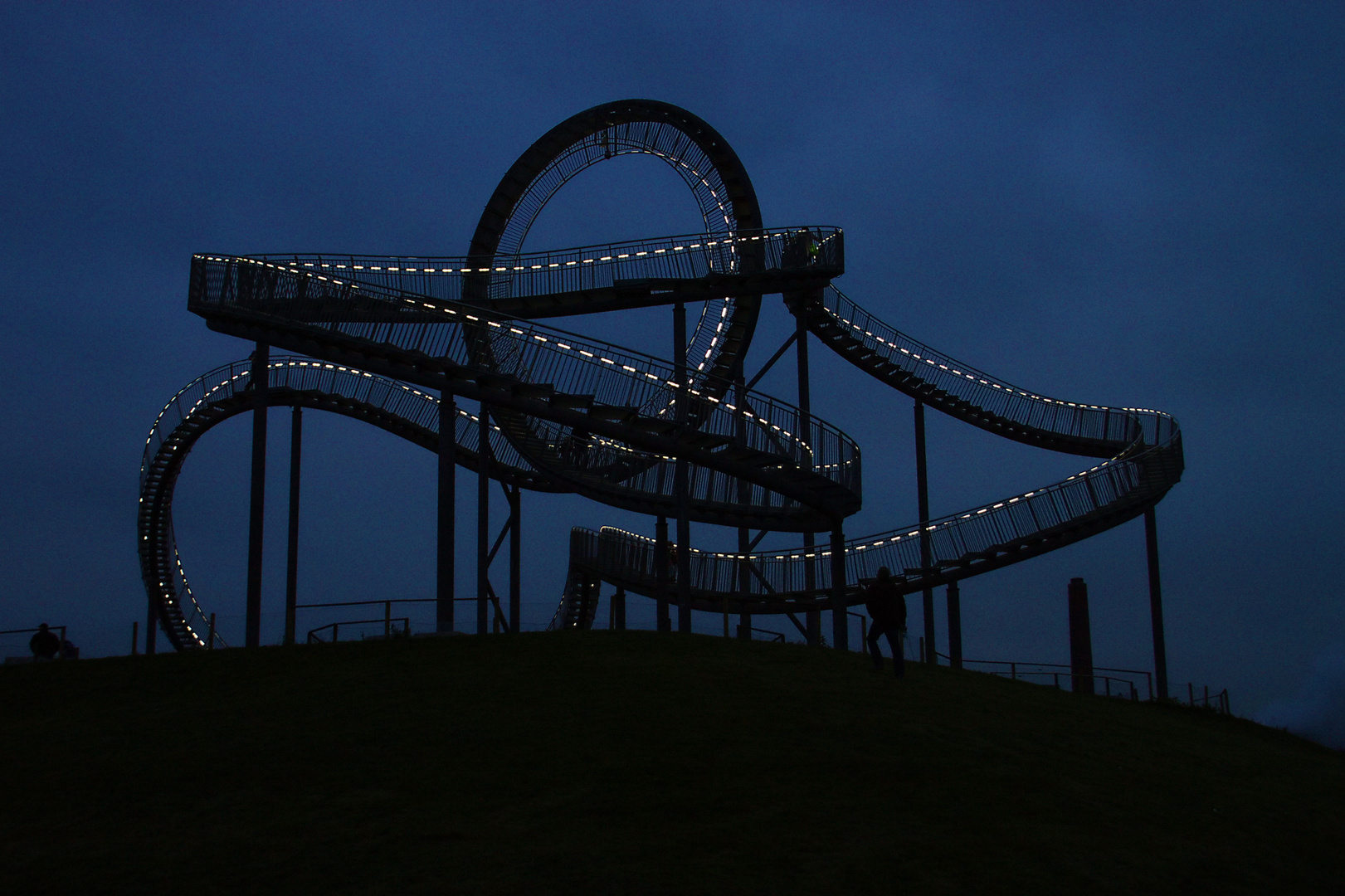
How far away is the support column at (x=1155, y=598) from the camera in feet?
104

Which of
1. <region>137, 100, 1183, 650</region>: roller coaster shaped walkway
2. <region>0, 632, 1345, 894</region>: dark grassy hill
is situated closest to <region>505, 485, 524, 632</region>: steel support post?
<region>137, 100, 1183, 650</region>: roller coaster shaped walkway

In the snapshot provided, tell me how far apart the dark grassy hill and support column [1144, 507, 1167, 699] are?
46.1 ft

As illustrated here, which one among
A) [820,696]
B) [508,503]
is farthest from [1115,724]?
[508,503]

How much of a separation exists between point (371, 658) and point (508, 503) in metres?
15.3

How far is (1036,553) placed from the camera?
29844 millimetres

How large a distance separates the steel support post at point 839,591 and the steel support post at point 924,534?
1.83m

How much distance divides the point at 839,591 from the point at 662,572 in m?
4.79

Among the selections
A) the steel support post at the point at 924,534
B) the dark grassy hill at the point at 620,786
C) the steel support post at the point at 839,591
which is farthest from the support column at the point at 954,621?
the dark grassy hill at the point at 620,786

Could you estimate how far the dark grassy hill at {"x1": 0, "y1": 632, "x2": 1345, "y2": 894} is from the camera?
947 cm

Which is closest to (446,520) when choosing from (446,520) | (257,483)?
(446,520)

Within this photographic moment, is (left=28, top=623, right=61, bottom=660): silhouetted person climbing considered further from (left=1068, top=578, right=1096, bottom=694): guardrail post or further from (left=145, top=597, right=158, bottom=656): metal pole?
(left=1068, top=578, right=1096, bottom=694): guardrail post

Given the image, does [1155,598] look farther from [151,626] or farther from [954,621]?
[151,626]

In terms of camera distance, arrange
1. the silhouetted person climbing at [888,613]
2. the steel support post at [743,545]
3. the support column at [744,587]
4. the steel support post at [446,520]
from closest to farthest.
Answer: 1. the silhouetted person climbing at [888,613]
2. the steel support post at [446,520]
3. the steel support post at [743,545]
4. the support column at [744,587]

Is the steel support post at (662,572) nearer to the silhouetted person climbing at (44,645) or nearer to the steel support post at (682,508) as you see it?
the steel support post at (682,508)
